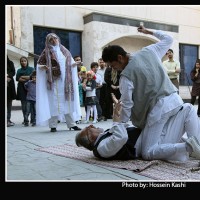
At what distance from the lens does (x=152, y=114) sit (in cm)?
388

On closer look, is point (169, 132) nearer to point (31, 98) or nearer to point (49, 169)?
point (49, 169)

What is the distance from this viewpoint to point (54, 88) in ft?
Answer: 24.2

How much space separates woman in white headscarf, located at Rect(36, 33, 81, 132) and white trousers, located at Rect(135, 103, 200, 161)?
139 inches

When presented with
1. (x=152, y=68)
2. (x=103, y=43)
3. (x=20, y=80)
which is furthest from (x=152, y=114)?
(x=103, y=43)

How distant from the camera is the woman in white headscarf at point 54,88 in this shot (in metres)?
7.24

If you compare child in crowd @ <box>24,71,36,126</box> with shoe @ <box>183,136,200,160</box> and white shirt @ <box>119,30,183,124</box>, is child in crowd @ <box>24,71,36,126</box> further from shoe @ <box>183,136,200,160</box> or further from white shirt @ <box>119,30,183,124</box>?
shoe @ <box>183,136,200,160</box>

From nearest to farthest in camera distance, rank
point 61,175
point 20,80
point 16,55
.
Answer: point 61,175 < point 20,80 < point 16,55

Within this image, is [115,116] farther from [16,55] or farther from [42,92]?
[16,55]

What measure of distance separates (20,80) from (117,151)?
5704mm

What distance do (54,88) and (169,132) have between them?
3.92 metres

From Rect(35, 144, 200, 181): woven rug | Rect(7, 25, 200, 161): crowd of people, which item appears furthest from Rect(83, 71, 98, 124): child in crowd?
Rect(7, 25, 200, 161): crowd of people

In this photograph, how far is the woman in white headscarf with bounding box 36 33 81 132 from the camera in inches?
285

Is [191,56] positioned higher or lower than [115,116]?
higher

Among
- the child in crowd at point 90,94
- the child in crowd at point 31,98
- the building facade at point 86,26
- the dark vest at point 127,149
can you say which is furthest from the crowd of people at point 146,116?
the building facade at point 86,26
